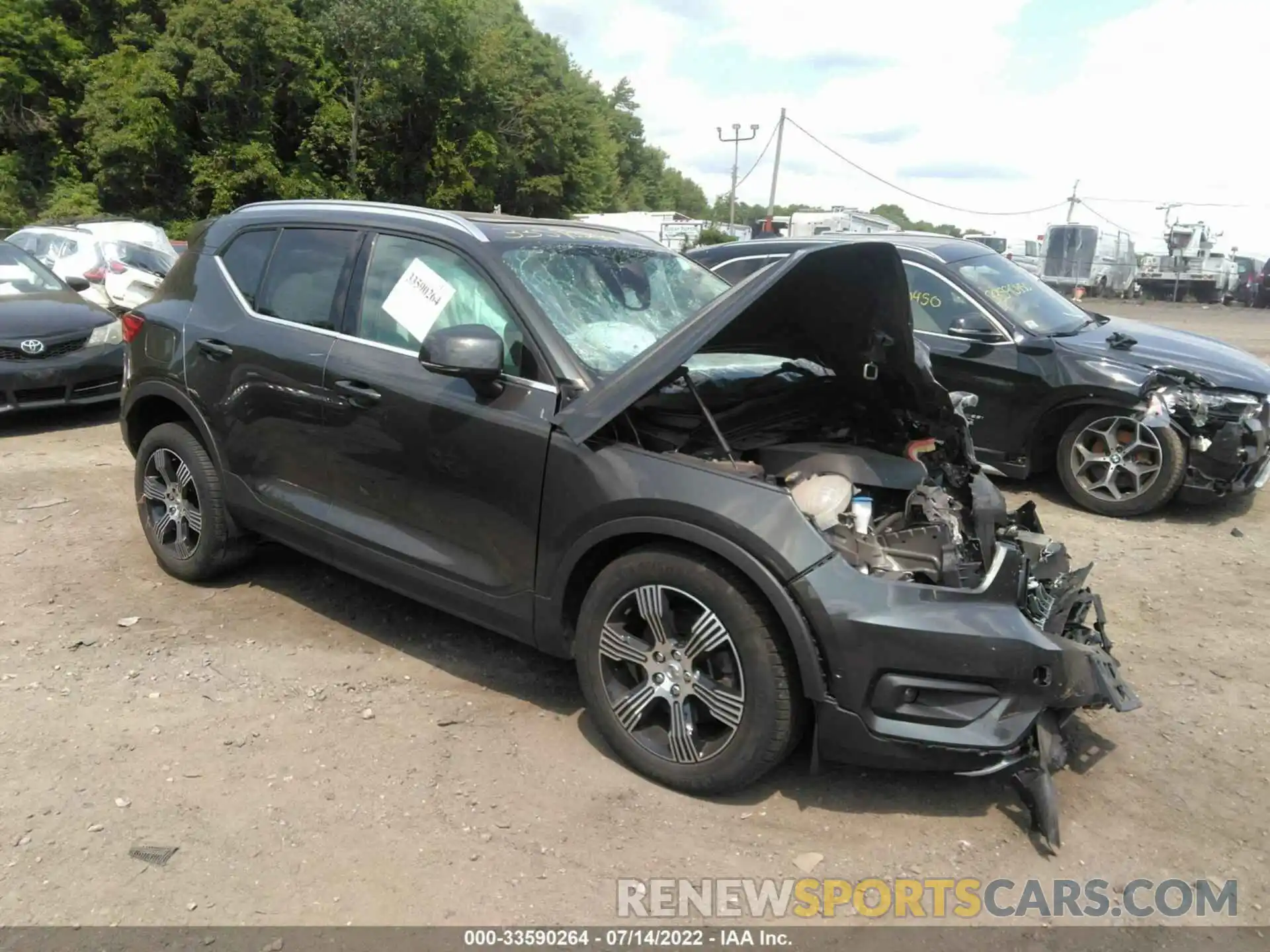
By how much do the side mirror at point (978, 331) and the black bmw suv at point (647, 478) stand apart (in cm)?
281

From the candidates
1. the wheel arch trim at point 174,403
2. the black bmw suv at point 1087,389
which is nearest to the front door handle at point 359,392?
the wheel arch trim at point 174,403

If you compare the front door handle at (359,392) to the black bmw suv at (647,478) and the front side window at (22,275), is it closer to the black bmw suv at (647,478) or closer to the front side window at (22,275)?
the black bmw suv at (647,478)

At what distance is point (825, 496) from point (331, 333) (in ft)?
7.20

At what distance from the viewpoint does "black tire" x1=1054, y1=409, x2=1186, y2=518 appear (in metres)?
6.02

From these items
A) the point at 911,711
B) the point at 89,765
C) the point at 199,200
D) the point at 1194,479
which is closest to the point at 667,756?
the point at 911,711

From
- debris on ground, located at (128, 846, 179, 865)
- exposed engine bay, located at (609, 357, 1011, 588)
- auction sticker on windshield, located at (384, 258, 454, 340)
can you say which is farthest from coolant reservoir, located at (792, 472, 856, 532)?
debris on ground, located at (128, 846, 179, 865)

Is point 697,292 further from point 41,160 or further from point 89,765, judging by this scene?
point 41,160

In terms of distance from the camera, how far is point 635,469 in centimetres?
307

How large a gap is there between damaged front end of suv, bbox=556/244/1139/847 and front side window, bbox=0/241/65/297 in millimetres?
7409

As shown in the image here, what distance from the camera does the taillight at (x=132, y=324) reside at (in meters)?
4.73

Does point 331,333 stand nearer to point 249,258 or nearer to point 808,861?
point 249,258

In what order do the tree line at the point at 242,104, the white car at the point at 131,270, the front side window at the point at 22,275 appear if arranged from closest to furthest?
1. the front side window at the point at 22,275
2. the white car at the point at 131,270
3. the tree line at the point at 242,104

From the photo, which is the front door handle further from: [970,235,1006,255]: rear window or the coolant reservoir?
[970,235,1006,255]: rear window

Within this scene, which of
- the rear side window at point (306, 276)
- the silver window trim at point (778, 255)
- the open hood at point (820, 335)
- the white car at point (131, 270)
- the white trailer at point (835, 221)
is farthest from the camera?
the white trailer at point (835, 221)
